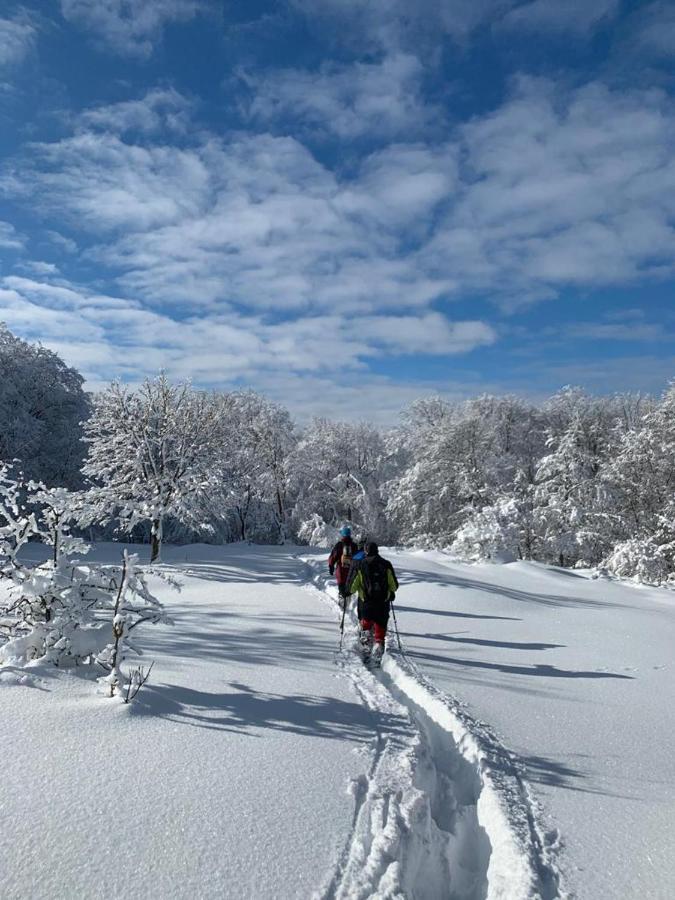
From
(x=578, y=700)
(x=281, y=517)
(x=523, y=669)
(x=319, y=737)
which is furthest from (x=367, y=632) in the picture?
(x=281, y=517)

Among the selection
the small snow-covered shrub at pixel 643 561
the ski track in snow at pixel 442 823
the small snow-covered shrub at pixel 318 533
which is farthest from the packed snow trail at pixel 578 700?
the small snow-covered shrub at pixel 318 533

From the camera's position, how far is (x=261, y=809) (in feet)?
11.4

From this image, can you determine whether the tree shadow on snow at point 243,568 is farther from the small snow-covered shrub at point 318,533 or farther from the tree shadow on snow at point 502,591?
the small snow-covered shrub at point 318,533

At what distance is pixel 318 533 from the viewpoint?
1302 inches

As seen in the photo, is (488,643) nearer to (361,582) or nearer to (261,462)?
(361,582)

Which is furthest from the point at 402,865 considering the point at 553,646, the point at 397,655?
the point at 553,646

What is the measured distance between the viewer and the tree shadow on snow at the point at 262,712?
15.7 feet

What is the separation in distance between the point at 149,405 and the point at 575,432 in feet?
74.9

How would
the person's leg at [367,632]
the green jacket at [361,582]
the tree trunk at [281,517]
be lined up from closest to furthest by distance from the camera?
the person's leg at [367,632], the green jacket at [361,582], the tree trunk at [281,517]

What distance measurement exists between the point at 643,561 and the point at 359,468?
2134 centimetres

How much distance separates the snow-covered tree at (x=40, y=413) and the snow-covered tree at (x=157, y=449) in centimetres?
567

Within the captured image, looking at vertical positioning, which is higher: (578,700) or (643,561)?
(643,561)

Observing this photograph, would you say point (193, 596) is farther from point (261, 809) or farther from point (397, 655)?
point (261, 809)

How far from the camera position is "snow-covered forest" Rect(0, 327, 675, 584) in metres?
22.3
